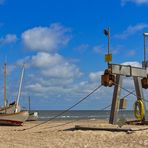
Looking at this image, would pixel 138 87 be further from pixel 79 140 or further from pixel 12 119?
pixel 12 119

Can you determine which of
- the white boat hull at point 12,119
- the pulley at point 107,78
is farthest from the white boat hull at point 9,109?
the pulley at point 107,78

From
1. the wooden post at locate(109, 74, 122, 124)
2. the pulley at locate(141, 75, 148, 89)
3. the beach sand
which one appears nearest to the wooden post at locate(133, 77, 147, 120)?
the pulley at locate(141, 75, 148, 89)

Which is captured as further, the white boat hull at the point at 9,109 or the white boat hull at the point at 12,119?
the white boat hull at the point at 9,109

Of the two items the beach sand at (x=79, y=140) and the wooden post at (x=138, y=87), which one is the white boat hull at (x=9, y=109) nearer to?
the wooden post at (x=138, y=87)

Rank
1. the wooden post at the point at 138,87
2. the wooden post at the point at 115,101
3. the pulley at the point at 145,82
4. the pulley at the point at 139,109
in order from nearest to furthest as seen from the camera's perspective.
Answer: the wooden post at the point at 115,101
the pulley at the point at 139,109
the wooden post at the point at 138,87
the pulley at the point at 145,82

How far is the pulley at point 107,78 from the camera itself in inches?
832

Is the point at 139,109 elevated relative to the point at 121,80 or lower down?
lower down

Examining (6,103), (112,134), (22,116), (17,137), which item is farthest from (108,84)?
(6,103)

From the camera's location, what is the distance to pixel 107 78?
21.1 metres

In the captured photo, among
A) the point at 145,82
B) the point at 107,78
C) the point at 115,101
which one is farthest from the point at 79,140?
the point at 145,82

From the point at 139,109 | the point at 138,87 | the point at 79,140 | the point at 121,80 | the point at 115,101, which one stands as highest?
the point at 121,80

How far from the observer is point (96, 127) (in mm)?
20109

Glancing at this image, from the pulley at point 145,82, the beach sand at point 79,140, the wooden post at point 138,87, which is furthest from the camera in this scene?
the pulley at point 145,82

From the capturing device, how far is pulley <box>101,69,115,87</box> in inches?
832
